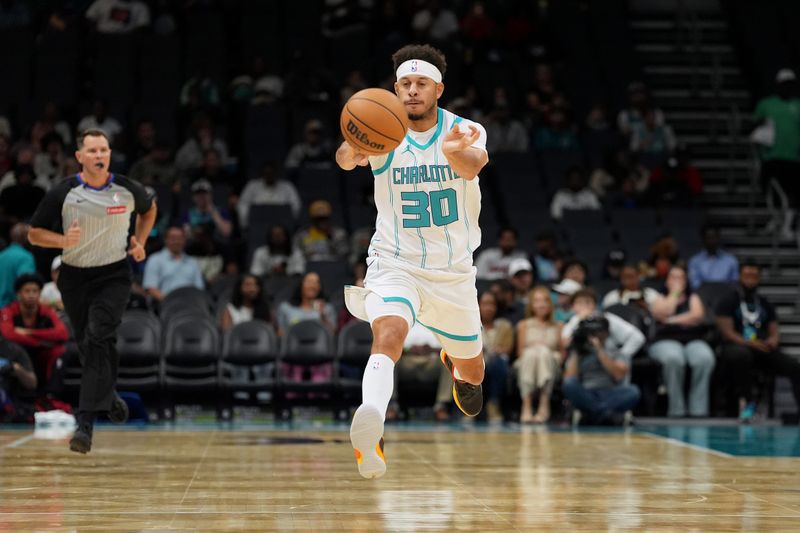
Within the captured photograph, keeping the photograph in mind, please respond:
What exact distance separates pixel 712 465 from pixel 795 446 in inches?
90.7

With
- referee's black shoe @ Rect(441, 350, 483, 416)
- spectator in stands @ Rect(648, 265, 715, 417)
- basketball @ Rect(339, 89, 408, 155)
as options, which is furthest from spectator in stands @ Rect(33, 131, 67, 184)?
basketball @ Rect(339, 89, 408, 155)

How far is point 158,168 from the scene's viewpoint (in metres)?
16.9

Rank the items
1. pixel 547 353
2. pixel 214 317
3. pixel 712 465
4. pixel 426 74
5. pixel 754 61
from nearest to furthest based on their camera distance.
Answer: pixel 426 74 < pixel 712 465 < pixel 547 353 < pixel 214 317 < pixel 754 61

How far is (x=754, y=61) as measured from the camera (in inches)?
804

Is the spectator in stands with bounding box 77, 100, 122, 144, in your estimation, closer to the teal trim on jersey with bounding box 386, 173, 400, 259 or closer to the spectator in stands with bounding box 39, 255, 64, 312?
the spectator in stands with bounding box 39, 255, 64, 312

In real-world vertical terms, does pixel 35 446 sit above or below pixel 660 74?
below

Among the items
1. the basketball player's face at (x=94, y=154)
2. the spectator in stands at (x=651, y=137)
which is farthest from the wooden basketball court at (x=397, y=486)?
the spectator in stands at (x=651, y=137)

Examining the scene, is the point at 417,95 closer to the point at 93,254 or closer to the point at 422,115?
the point at 422,115

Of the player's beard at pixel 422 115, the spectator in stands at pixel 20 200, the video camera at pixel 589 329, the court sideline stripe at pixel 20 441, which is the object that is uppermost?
the spectator in stands at pixel 20 200

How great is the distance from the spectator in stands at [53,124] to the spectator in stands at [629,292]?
754 cm

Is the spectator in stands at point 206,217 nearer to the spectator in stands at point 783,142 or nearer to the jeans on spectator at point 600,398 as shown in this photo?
the jeans on spectator at point 600,398

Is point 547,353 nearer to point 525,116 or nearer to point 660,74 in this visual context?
point 525,116

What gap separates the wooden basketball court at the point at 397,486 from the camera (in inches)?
227

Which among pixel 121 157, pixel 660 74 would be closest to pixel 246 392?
pixel 121 157
